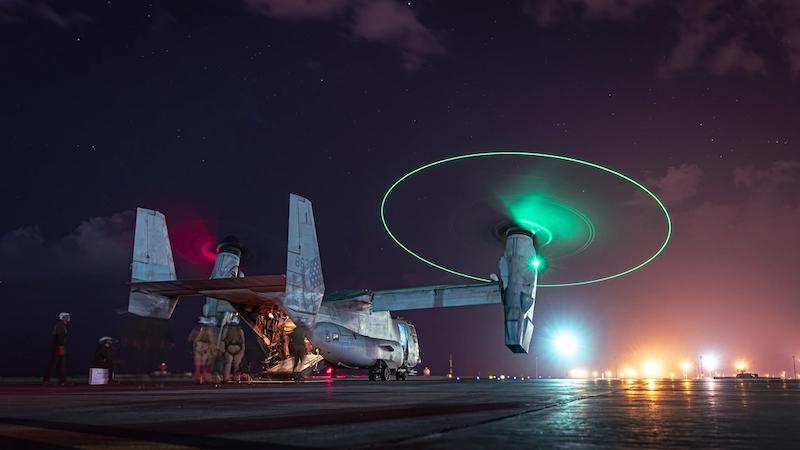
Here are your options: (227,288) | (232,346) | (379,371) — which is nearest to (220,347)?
(232,346)

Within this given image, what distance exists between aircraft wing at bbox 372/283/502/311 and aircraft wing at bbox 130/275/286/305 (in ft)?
27.3

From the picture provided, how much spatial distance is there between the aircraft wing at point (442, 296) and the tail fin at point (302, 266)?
27.6ft

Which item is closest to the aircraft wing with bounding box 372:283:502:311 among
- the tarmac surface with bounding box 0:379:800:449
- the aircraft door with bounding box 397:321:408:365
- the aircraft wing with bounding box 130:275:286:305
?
the aircraft door with bounding box 397:321:408:365

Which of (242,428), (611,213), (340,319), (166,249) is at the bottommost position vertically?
(242,428)

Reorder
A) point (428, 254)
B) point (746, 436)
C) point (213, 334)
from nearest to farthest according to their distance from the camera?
point (746, 436)
point (213, 334)
point (428, 254)

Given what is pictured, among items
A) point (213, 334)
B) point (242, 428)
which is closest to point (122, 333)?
point (213, 334)

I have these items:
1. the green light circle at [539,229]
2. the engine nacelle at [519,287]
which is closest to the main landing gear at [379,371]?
the engine nacelle at [519,287]

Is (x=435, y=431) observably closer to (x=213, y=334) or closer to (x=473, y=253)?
(x=213, y=334)

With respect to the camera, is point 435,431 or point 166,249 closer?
point 435,431

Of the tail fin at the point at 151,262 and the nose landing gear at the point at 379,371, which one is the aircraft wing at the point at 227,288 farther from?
the nose landing gear at the point at 379,371

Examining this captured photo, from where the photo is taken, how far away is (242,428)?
5469 millimetres

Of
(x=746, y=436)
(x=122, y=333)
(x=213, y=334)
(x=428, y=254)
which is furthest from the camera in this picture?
(x=428, y=254)

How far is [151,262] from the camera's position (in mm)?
32094

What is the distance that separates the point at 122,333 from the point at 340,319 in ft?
42.4
